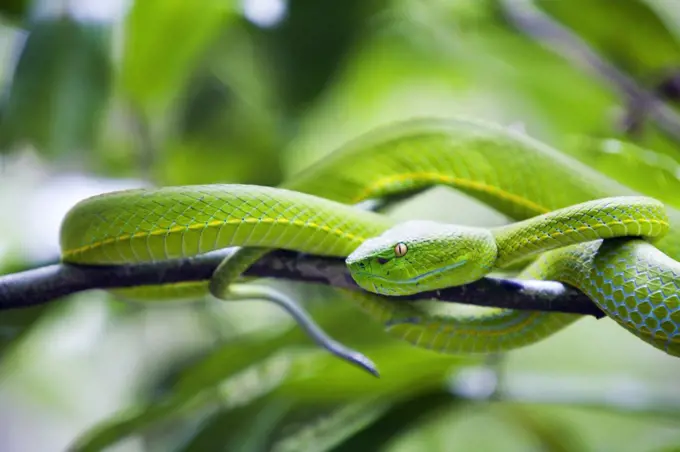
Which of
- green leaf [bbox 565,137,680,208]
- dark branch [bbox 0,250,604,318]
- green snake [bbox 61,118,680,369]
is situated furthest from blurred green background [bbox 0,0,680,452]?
dark branch [bbox 0,250,604,318]

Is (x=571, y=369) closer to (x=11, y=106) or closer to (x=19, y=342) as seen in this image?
(x=19, y=342)

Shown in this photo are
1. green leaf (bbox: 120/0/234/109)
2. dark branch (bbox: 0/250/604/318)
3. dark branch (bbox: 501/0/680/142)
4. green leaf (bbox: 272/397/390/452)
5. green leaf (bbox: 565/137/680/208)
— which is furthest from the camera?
green leaf (bbox: 120/0/234/109)

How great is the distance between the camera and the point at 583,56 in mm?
2250

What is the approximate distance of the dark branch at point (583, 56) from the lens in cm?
188

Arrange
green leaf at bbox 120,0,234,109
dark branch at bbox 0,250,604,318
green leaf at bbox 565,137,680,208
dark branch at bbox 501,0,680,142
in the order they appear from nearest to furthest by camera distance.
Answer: dark branch at bbox 0,250,604,318
green leaf at bbox 565,137,680,208
dark branch at bbox 501,0,680,142
green leaf at bbox 120,0,234,109

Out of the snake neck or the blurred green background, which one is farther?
the blurred green background

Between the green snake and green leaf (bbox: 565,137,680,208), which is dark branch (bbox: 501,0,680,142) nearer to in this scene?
green leaf (bbox: 565,137,680,208)

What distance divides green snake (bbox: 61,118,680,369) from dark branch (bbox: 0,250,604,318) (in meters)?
0.03

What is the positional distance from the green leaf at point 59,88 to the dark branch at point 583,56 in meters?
1.42

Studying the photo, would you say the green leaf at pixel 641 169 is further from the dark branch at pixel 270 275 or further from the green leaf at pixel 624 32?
the green leaf at pixel 624 32

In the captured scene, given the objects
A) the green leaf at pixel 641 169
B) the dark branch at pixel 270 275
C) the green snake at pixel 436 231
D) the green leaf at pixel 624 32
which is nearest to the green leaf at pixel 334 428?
the green snake at pixel 436 231

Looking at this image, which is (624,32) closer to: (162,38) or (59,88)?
(162,38)

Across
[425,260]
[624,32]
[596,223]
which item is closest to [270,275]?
[425,260]

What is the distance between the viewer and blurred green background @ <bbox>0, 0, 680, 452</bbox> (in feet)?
5.77
